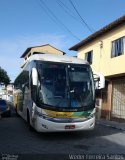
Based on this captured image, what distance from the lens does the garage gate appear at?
21.7 meters

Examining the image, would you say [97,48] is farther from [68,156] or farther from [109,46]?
[68,156]

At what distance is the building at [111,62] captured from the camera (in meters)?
20.5

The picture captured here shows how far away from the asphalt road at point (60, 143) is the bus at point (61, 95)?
526 mm

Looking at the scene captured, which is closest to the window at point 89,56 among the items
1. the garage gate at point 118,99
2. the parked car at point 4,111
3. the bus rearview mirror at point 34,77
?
the garage gate at point 118,99

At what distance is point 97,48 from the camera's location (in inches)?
947

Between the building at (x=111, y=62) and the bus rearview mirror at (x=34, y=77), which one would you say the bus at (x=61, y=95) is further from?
the building at (x=111, y=62)

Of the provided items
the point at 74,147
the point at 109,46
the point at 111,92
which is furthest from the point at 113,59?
the point at 74,147

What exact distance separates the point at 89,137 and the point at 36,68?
3.48 m

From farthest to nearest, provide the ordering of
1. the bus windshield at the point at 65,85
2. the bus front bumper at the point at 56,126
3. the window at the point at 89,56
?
1. the window at the point at 89,56
2. the bus windshield at the point at 65,85
3. the bus front bumper at the point at 56,126

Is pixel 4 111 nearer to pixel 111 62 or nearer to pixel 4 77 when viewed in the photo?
pixel 111 62

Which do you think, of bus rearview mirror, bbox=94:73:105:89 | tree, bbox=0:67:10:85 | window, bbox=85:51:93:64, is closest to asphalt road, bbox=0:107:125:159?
bus rearview mirror, bbox=94:73:105:89

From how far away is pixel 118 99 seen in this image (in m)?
22.1

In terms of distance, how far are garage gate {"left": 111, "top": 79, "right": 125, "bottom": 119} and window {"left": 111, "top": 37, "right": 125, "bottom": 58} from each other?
6.44 ft

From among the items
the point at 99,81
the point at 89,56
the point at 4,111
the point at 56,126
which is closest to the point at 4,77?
the point at 89,56
